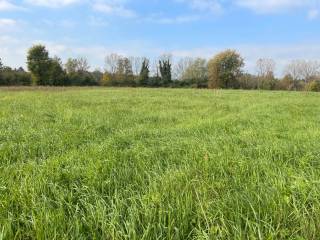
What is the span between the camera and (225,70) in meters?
74.5

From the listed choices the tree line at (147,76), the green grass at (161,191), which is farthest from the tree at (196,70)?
the green grass at (161,191)

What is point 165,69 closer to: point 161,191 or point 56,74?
point 56,74

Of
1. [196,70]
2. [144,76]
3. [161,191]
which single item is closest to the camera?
[161,191]

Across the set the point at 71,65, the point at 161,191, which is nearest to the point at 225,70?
the point at 71,65

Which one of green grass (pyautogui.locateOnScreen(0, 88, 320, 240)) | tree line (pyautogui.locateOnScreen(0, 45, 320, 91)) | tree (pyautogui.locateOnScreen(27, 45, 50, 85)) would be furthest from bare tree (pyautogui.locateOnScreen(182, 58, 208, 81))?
green grass (pyautogui.locateOnScreen(0, 88, 320, 240))

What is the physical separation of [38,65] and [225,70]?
38.8 m

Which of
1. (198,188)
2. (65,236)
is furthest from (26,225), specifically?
(198,188)

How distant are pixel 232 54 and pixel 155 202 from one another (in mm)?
75228

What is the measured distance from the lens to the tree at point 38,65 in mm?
61531

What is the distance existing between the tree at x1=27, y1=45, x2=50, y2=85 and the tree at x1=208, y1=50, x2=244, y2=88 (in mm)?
34111

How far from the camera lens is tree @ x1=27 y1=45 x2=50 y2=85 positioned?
61.5 meters

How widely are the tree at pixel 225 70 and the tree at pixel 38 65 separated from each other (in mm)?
34111

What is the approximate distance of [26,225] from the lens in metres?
3.52

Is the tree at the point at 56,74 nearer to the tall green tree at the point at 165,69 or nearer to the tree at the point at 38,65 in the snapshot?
the tree at the point at 38,65
